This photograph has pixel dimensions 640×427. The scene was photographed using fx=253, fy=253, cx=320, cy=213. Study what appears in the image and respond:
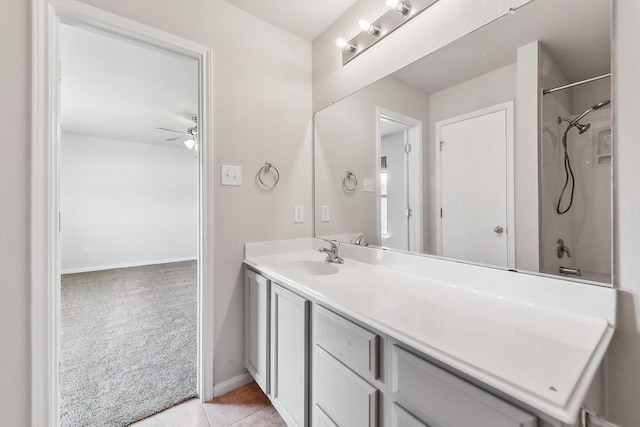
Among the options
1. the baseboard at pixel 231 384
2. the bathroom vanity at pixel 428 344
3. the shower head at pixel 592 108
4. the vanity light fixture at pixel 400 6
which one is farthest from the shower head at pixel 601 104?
the baseboard at pixel 231 384

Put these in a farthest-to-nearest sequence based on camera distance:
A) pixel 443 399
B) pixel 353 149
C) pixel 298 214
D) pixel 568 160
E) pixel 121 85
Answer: pixel 121 85 → pixel 298 214 → pixel 353 149 → pixel 568 160 → pixel 443 399

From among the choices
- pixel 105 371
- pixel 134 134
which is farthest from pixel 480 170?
pixel 134 134

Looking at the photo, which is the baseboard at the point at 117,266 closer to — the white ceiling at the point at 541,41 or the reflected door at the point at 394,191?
the reflected door at the point at 394,191

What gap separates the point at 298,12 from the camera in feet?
5.39

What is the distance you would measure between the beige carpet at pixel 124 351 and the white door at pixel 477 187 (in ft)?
5.86

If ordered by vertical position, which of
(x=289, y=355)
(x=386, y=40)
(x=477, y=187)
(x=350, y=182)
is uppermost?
(x=386, y=40)

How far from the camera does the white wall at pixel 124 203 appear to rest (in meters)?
4.36

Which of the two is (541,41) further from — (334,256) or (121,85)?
(121,85)

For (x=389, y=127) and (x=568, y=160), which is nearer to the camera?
(x=568, y=160)

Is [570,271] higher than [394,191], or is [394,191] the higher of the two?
[394,191]

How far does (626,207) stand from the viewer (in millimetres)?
721

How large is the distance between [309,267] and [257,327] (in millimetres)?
461
